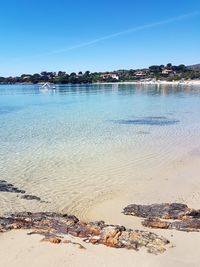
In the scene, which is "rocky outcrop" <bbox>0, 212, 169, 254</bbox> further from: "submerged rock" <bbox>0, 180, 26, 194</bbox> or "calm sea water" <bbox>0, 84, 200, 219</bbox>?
"submerged rock" <bbox>0, 180, 26, 194</bbox>

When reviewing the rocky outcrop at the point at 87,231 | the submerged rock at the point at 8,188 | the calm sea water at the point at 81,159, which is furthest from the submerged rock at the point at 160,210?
the submerged rock at the point at 8,188

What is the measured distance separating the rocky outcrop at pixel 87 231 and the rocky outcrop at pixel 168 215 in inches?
36.0

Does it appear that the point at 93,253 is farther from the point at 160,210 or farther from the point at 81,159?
the point at 81,159

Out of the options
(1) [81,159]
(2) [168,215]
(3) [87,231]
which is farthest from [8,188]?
(2) [168,215]

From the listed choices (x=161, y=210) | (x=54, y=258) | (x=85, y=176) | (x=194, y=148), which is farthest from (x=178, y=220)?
(x=194, y=148)

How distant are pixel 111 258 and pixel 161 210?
3129mm

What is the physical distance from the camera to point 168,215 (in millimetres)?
9055

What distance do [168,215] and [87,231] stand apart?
2.47m

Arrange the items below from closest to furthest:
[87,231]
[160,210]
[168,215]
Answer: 1. [87,231]
2. [168,215]
3. [160,210]

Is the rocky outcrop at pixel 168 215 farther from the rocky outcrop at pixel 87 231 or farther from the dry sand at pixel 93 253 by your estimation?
the rocky outcrop at pixel 87 231

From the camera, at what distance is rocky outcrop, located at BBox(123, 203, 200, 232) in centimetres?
824

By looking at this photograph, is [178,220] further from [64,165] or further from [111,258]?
[64,165]

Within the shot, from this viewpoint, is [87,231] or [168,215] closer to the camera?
[87,231]

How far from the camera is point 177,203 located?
402 inches
